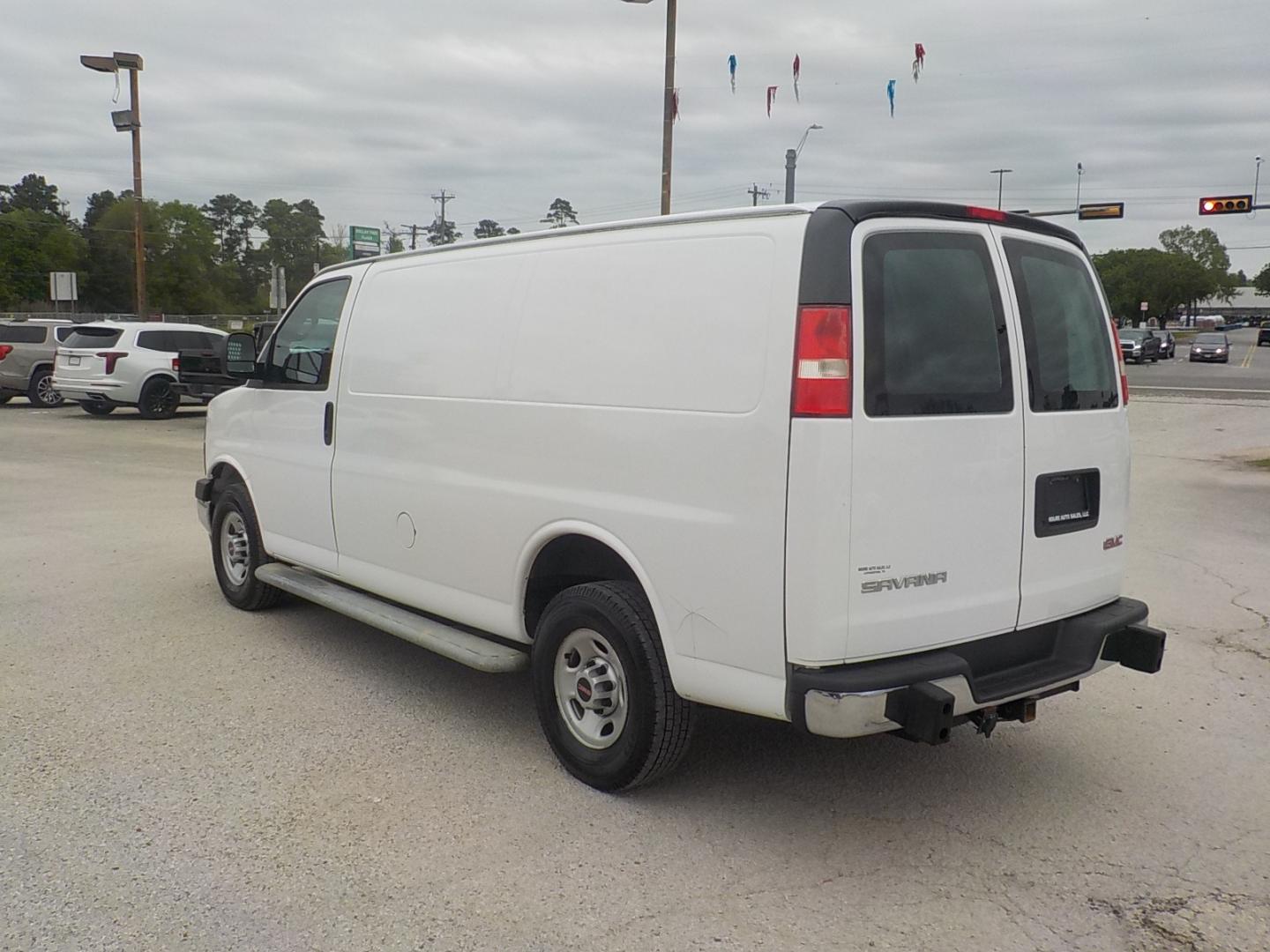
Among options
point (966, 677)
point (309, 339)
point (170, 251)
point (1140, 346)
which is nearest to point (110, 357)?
point (309, 339)

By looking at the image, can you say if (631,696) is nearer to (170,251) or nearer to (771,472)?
(771,472)

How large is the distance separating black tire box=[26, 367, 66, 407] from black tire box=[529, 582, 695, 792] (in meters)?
22.3

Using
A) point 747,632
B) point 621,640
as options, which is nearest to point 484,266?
point 621,640

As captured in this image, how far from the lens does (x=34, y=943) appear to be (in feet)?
10.1

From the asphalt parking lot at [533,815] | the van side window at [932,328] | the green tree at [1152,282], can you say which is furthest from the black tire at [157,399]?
the green tree at [1152,282]

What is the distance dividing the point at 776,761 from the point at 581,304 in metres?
1.99

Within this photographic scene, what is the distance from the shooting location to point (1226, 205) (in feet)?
132

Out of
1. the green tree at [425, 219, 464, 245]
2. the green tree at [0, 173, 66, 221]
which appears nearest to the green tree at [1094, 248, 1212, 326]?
the green tree at [425, 219, 464, 245]

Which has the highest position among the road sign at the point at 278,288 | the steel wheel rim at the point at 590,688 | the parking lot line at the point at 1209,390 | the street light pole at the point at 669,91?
the street light pole at the point at 669,91

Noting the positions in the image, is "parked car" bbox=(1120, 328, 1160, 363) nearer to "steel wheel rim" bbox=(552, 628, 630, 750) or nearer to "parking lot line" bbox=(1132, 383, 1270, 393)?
"parking lot line" bbox=(1132, 383, 1270, 393)

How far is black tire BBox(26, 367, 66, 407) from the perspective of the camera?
909 inches

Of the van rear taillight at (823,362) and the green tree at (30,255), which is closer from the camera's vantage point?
the van rear taillight at (823,362)

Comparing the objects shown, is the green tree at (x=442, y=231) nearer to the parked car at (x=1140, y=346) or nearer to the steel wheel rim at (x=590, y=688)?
Answer: the parked car at (x=1140, y=346)

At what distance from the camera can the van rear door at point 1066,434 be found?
3.86 meters
